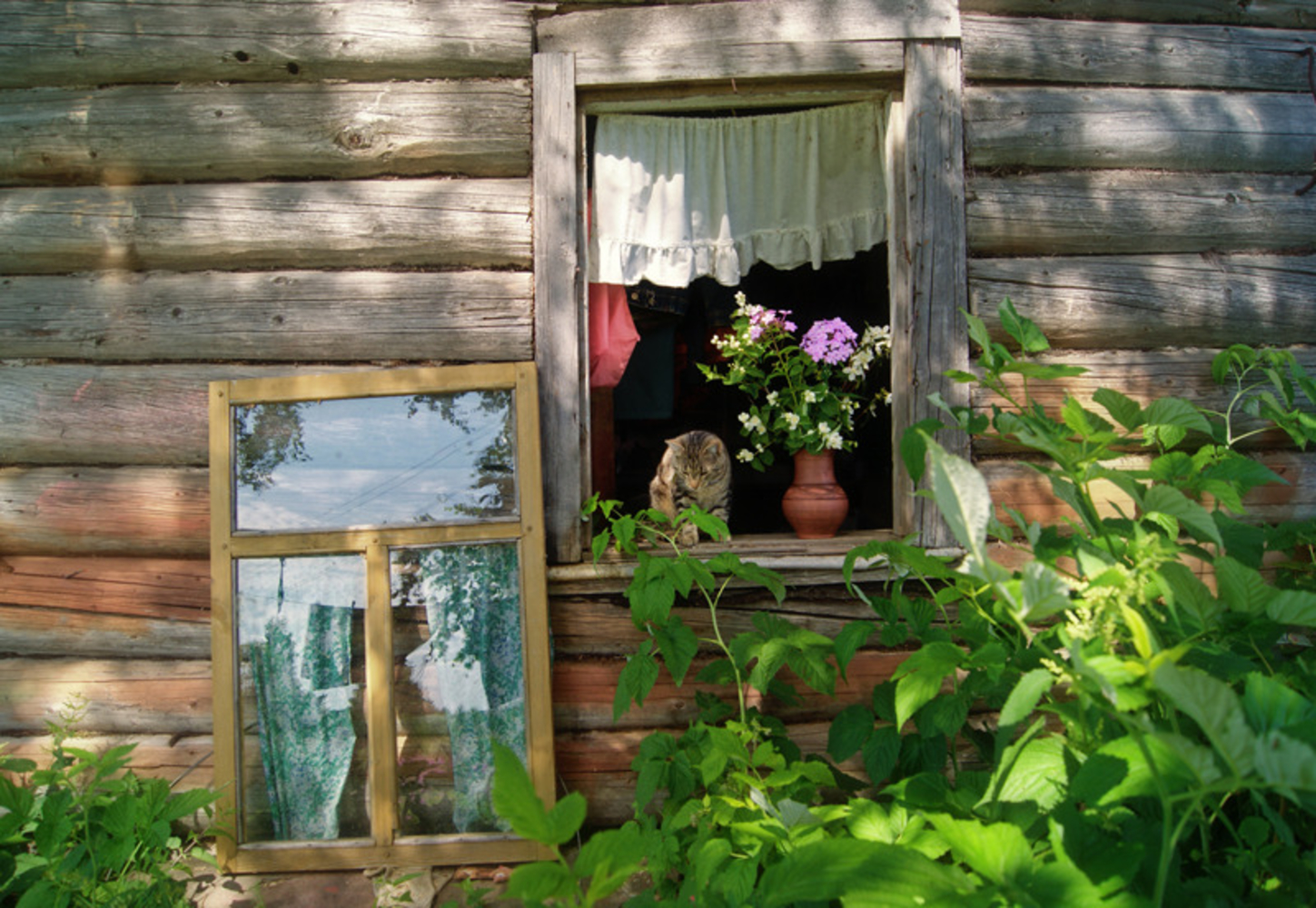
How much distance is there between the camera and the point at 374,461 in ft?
8.28

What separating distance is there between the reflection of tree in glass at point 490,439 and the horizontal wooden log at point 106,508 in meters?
0.83

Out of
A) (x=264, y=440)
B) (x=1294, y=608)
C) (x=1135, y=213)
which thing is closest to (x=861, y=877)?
(x=1294, y=608)

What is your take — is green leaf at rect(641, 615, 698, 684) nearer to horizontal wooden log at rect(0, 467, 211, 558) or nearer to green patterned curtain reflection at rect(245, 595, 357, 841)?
green patterned curtain reflection at rect(245, 595, 357, 841)

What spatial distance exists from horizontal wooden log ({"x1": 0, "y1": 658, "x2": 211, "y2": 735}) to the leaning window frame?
50.5 inches

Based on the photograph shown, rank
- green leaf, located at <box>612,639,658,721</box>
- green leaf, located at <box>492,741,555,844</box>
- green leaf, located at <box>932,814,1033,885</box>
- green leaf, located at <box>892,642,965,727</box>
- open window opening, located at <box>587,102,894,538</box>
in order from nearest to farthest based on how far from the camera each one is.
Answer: green leaf, located at <box>492,741,555,844</box>
green leaf, located at <box>932,814,1033,885</box>
green leaf, located at <box>892,642,965,727</box>
green leaf, located at <box>612,639,658,721</box>
open window opening, located at <box>587,102,894,538</box>

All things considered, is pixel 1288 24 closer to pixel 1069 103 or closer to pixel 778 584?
pixel 1069 103

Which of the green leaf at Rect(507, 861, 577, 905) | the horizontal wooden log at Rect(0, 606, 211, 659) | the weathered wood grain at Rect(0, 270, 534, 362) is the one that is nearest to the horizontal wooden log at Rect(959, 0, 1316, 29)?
the weathered wood grain at Rect(0, 270, 534, 362)

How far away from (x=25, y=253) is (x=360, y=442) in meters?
1.30

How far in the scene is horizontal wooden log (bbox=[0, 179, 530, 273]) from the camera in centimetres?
261

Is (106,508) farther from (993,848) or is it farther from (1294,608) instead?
(1294,608)

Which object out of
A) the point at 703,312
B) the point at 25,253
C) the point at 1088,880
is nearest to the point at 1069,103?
the point at 703,312

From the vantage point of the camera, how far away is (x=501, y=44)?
259cm

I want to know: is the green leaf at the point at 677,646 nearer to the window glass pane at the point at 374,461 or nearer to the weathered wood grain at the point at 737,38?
the window glass pane at the point at 374,461

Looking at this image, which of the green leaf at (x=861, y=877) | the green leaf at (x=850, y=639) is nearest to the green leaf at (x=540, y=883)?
the green leaf at (x=861, y=877)
